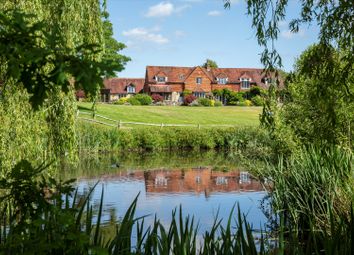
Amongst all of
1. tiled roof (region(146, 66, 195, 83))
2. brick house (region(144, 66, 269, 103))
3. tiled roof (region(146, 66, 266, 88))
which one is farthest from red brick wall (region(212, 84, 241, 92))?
tiled roof (region(146, 66, 195, 83))

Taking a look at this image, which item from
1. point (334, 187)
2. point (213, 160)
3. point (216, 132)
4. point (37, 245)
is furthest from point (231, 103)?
point (37, 245)

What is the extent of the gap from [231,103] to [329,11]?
189 ft

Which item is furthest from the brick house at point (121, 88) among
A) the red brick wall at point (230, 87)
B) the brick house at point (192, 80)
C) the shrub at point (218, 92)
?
the shrub at point (218, 92)

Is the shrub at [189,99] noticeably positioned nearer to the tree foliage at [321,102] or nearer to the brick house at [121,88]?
the brick house at [121,88]

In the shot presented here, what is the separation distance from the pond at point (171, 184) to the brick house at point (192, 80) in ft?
117

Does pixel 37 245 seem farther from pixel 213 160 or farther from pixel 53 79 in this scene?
pixel 213 160

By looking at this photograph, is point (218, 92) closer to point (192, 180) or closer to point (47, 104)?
point (192, 180)

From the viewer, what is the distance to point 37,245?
2.76 m

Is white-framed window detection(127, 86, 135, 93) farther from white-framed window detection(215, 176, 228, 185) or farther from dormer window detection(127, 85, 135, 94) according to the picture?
white-framed window detection(215, 176, 228, 185)

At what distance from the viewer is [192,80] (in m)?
66.7

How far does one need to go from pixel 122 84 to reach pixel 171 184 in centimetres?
5113

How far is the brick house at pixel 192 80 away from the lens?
66.7 metres

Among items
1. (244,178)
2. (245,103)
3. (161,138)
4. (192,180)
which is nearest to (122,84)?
(245,103)

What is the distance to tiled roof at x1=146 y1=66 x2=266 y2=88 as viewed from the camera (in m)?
67.4
